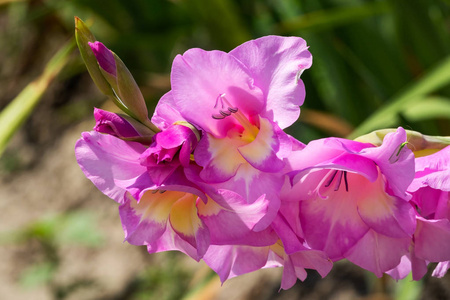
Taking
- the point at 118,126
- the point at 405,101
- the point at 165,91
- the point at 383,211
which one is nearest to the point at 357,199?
the point at 383,211

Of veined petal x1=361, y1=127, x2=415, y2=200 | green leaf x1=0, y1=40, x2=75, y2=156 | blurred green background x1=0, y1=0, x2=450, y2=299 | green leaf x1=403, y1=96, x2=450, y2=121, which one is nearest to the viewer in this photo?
veined petal x1=361, y1=127, x2=415, y2=200

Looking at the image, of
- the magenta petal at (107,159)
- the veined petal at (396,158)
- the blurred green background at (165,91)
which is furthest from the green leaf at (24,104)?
the veined petal at (396,158)

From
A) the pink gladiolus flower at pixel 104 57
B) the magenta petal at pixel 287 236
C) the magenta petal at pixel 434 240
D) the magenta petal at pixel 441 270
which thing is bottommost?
the magenta petal at pixel 441 270

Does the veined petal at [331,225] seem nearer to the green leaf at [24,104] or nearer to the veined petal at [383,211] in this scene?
the veined petal at [383,211]

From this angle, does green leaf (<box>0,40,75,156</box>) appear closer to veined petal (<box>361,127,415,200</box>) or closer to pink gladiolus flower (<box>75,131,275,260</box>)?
pink gladiolus flower (<box>75,131,275,260</box>)

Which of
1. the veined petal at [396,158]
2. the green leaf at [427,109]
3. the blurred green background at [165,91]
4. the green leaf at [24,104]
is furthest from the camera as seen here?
the blurred green background at [165,91]

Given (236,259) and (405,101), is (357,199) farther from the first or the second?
(405,101)

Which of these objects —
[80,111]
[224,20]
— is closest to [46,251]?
[80,111]

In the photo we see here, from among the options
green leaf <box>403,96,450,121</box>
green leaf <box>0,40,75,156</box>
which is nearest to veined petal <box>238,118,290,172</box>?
green leaf <box>0,40,75,156</box>

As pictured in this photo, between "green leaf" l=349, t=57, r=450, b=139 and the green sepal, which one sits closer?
the green sepal
